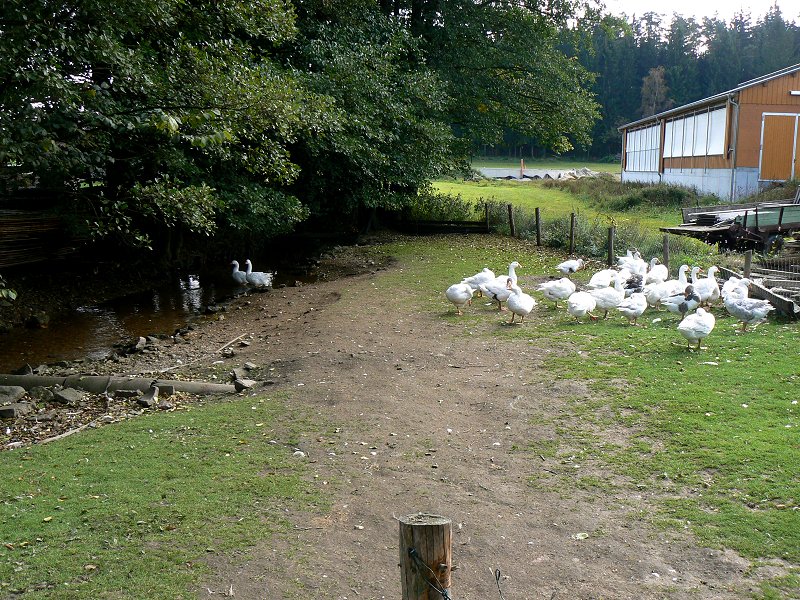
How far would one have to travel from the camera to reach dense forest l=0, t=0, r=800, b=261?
32.5ft

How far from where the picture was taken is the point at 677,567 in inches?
221

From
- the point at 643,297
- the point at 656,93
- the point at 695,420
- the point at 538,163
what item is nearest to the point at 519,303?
the point at 643,297

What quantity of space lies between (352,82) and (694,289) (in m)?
11.7

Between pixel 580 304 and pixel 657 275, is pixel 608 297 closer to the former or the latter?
pixel 580 304

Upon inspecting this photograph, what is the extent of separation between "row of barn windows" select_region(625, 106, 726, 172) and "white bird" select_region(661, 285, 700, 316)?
25.6 metres

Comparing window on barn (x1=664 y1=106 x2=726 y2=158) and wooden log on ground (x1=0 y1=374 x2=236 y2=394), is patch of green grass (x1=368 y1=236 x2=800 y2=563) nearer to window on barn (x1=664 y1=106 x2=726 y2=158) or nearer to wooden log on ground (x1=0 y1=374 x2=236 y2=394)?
wooden log on ground (x1=0 y1=374 x2=236 y2=394)

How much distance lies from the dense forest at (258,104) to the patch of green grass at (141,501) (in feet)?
11.8

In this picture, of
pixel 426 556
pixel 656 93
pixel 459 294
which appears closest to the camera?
pixel 426 556

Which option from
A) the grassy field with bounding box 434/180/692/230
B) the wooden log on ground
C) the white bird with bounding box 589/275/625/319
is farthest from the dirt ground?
the grassy field with bounding box 434/180/692/230

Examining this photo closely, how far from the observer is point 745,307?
39.5 feet

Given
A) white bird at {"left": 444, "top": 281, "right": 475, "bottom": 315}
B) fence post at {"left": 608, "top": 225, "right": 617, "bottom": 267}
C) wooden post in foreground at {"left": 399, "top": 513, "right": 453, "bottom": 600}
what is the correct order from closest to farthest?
wooden post in foreground at {"left": 399, "top": 513, "right": 453, "bottom": 600} < white bird at {"left": 444, "top": 281, "right": 475, "bottom": 315} < fence post at {"left": 608, "top": 225, "right": 617, "bottom": 267}

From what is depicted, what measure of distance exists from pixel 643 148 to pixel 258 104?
45024mm

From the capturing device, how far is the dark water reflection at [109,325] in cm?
1427

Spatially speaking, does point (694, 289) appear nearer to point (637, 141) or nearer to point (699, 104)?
point (699, 104)
